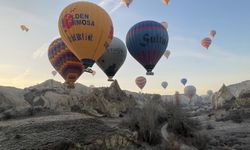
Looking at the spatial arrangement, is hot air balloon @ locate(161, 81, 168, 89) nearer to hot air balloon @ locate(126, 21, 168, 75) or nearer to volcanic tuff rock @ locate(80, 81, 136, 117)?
volcanic tuff rock @ locate(80, 81, 136, 117)

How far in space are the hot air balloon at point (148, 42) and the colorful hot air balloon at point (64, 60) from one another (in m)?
7.60

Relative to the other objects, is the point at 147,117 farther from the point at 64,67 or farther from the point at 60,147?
the point at 64,67

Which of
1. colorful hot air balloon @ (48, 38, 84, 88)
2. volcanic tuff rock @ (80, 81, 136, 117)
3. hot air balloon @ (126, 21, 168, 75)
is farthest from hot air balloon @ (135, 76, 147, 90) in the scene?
colorful hot air balloon @ (48, 38, 84, 88)

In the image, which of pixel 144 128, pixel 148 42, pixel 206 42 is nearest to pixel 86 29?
Result: pixel 148 42

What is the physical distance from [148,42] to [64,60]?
35.4 ft

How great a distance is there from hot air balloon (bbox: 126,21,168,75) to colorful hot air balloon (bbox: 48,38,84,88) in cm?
760

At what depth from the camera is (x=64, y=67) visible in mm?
37594

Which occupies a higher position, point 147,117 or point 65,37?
point 65,37

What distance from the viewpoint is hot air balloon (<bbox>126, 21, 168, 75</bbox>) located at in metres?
37.1

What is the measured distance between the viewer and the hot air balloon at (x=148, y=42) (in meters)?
37.1

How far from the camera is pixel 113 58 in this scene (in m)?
41.8

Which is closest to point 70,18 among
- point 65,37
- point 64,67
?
point 65,37

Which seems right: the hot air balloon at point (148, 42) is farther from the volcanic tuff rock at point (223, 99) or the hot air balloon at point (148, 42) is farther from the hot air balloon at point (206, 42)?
the volcanic tuff rock at point (223, 99)

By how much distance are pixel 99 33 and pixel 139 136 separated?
12873 millimetres
